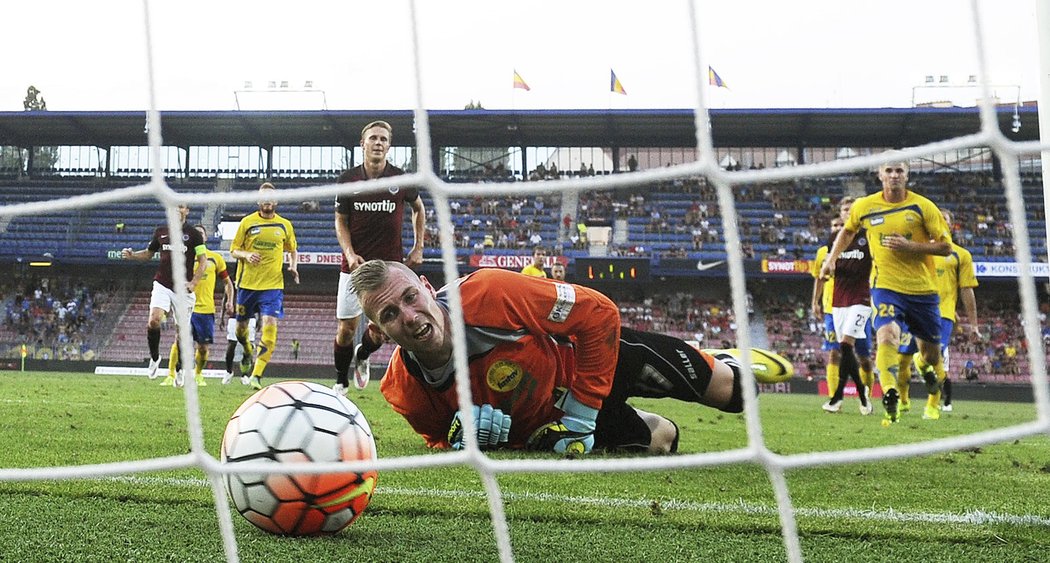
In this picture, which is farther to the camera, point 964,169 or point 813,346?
point 964,169

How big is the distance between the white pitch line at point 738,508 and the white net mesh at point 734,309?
639 millimetres

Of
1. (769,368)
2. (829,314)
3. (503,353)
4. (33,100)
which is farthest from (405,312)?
(33,100)

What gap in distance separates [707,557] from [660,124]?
74.9 feet

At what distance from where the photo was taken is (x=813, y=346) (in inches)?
788

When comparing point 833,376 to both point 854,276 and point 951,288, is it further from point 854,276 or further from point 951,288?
Result: point 854,276

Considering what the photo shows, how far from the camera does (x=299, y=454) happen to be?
7.15 ft

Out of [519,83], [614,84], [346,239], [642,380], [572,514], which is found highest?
[614,84]

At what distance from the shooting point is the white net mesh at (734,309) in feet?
5.32

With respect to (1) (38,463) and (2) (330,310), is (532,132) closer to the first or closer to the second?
(2) (330,310)

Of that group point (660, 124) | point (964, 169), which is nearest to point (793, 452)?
point (660, 124)

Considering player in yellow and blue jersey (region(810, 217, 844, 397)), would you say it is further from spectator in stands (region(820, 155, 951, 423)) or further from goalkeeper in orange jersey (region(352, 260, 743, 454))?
goalkeeper in orange jersey (region(352, 260, 743, 454))

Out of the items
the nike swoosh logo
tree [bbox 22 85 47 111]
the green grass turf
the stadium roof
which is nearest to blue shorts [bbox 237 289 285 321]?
the green grass turf

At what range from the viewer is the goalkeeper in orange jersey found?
9.72 ft

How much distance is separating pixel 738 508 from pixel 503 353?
108 centimetres
